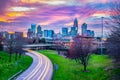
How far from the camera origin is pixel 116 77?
44.4 m

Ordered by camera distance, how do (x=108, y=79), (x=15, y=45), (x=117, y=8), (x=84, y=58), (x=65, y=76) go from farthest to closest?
(x=15, y=45)
(x=84, y=58)
(x=65, y=76)
(x=108, y=79)
(x=117, y=8)

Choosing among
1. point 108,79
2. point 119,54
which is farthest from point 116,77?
point 119,54

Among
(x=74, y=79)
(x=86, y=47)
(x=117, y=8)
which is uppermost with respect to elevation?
(x=117, y=8)

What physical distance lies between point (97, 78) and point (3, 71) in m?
18.1

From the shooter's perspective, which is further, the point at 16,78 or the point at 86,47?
the point at 86,47

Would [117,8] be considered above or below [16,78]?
above

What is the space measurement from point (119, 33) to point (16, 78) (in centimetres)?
2096

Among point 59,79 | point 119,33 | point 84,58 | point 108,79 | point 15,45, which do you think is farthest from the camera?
point 15,45

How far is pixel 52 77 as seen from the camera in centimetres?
5259

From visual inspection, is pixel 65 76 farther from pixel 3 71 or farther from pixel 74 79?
pixel 3 71

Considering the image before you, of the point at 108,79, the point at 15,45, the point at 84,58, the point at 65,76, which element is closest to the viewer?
the point at 108,79

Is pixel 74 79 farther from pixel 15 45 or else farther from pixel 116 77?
pixel 15 45

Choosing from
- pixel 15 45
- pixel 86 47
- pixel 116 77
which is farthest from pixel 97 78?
pixel 15 45

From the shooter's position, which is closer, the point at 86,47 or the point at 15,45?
the point at 86,47
